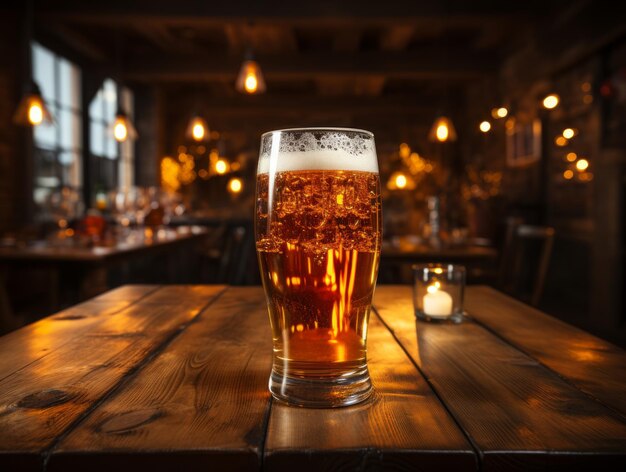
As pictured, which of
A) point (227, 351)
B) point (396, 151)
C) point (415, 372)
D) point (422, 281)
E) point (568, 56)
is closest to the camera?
point (415, 372)

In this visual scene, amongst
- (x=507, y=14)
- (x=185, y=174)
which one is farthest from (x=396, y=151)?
(x=507, y=14)

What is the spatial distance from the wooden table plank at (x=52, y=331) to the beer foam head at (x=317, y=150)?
0.38 meters

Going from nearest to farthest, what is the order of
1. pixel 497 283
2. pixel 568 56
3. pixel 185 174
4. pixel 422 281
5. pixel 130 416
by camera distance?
pixel 130 416
pixel 422 281
pixel 497 283
pixel 568 56
pixel 185 174

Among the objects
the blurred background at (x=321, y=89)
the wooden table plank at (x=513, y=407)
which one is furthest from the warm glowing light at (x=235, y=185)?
the wooden table plank at (x=513, y=407)

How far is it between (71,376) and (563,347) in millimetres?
607

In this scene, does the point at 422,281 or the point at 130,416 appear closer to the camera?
the point at 130,416

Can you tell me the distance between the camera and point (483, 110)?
333 inches

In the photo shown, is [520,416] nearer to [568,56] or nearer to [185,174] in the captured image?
[568,56]

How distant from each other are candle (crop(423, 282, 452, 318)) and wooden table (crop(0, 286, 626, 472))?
0.14 ft

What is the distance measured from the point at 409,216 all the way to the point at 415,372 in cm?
1152

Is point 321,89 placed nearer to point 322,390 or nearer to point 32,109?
point 32,109

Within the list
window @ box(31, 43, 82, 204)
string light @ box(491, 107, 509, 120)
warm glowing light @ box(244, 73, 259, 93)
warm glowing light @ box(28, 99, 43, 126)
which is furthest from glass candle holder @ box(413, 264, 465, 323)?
string light @ box(491, 107, 509, 120)

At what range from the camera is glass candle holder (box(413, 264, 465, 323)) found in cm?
95

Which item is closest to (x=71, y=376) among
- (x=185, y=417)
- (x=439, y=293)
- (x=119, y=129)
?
(x=185, y=417)
